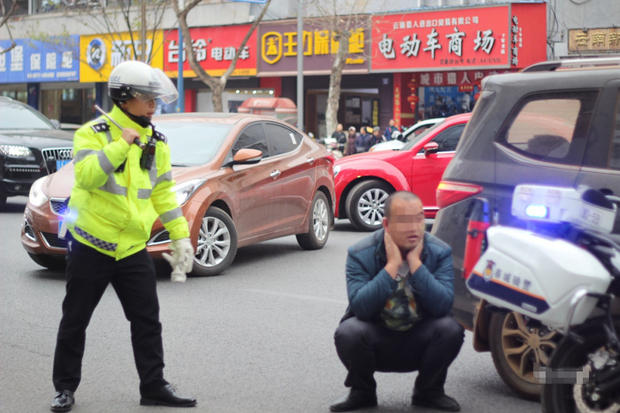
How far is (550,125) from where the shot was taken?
5562 millimetres

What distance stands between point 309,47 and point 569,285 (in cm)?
2890

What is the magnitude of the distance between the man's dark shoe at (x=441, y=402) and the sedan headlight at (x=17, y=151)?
11960 millimetres

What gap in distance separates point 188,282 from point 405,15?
21591 millimetres

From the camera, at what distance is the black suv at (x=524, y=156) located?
5.33 metres

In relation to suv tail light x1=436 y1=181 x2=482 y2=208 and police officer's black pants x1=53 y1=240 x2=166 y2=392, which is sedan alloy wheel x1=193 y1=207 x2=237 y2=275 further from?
police officer's black pants x1=53 y1=240 x2=166 y2=392

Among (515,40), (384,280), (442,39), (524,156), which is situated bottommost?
(384,280)

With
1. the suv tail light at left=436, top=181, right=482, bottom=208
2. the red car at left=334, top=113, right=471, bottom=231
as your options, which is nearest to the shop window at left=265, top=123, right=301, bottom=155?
the red car at left=334, top=113, right=471, bottom=231

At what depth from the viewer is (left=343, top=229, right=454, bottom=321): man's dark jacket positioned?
505 cm

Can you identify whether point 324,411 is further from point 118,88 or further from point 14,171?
point 14,171

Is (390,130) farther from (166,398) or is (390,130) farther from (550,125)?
(166,398)

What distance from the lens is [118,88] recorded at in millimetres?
5277

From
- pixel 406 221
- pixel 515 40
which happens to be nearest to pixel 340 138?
pixel 515 40

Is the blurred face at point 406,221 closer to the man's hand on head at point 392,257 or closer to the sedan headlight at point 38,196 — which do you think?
the man's hand on head at point 392,257

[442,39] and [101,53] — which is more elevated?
[101,53]
